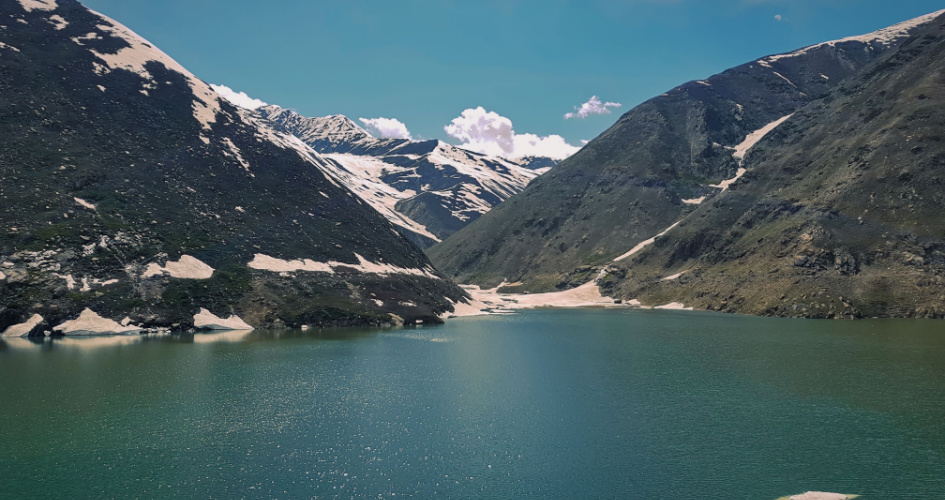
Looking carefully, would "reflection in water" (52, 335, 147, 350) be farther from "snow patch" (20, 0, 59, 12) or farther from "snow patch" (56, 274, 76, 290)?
"snow patch" (20, 0, 59, 12)

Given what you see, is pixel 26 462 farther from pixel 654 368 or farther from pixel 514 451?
pixel 654 368

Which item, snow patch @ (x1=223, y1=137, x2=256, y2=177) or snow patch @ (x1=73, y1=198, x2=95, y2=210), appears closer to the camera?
snow patch @ (x1=73, y1=198, x2=95, y2=210)

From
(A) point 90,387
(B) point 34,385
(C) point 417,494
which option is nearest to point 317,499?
(C) point 417,494

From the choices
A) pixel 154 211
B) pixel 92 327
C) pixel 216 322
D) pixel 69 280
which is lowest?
pixel 216 322

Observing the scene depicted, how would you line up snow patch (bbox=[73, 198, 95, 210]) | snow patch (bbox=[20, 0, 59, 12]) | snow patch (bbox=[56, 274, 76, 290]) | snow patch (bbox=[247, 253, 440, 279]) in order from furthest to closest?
snow patch (bbox=[20, 0, 59, 12]), snow patch (bbox=[247, 253, 440, 279]), snow patch (bbox=[73, 198, 95, 210]), snow patch (bbox=[56, 274, 76, 290])

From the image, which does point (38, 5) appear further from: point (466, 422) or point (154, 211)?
point (466, 422)

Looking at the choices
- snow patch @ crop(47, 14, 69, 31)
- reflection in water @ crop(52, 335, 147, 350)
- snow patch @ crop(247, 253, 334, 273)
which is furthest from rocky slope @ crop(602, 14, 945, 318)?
snow patch @ crop(47, 14, 69, 31)

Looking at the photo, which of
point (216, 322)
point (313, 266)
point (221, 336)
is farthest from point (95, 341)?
point (313, 266)
